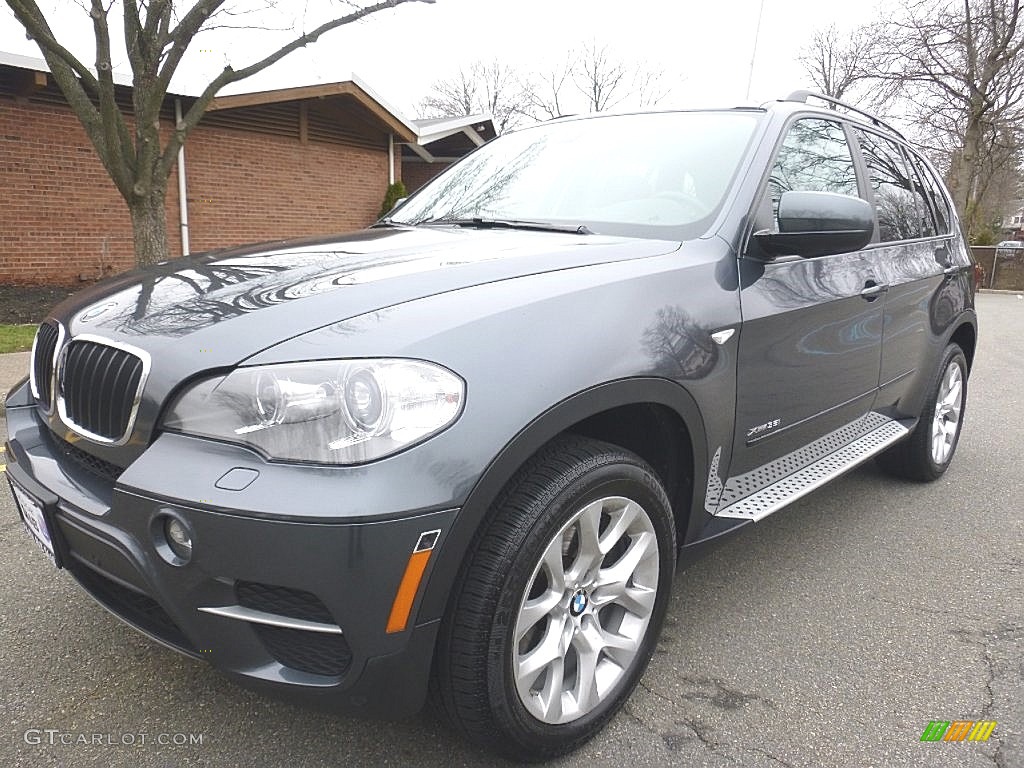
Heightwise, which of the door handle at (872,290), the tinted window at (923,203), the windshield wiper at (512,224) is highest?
the tinted window at (923,203)

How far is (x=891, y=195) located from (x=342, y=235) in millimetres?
2541

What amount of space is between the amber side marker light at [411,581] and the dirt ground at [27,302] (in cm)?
860

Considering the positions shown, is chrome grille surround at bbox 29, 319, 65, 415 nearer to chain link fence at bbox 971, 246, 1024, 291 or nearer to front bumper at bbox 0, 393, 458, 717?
front bumper at bbox 0, 393, 458, 717

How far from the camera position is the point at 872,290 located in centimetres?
303

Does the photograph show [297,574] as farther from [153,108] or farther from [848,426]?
[153,108]

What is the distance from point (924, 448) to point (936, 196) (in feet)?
4.52

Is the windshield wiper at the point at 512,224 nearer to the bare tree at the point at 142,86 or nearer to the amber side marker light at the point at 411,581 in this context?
the amber side marker light at the point at 411,581

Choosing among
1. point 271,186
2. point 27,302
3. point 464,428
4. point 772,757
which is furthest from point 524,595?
point 271,186

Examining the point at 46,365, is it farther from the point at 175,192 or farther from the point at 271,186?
the point at 271,186

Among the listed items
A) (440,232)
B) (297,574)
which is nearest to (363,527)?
(297,574)

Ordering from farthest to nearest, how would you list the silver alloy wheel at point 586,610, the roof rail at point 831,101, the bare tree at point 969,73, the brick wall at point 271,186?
the bare tree at point 969,73, the brick wall at point 271,186, the roof rail at point 831,101, the silver alloy wheel at point 586,610

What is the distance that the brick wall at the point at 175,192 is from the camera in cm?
989

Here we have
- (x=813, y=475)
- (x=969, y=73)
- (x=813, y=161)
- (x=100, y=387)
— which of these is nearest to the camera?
(x=100, y=387)

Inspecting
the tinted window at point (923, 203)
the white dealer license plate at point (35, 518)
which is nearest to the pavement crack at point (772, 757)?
the white dealer license plate at point (35, 518)
